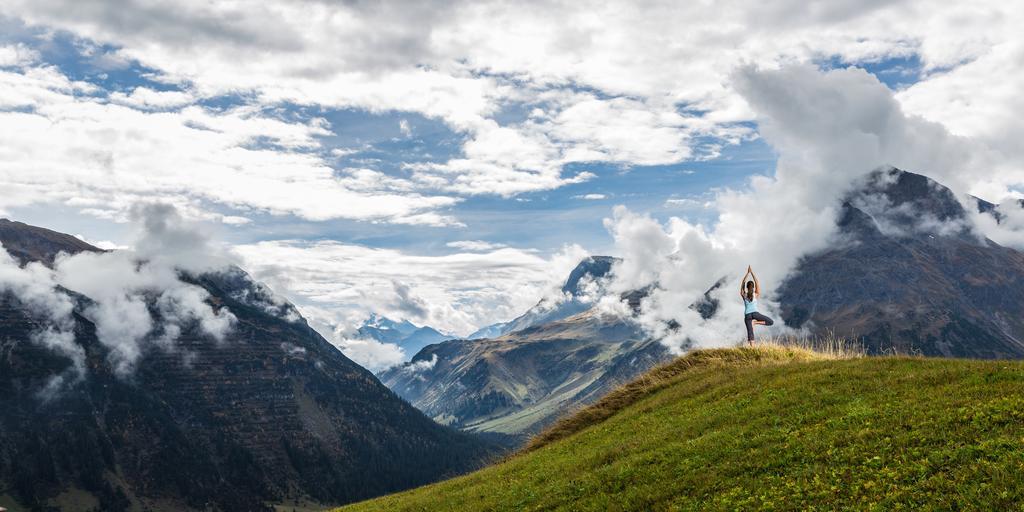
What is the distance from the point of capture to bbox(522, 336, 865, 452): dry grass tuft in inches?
1487

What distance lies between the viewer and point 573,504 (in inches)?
843

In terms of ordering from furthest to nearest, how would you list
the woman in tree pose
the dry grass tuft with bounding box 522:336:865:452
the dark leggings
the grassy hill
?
the dry grass tuft with bounding box 522:336:865:452 < the dark leggings < the woman in tree pose < the grassy hill

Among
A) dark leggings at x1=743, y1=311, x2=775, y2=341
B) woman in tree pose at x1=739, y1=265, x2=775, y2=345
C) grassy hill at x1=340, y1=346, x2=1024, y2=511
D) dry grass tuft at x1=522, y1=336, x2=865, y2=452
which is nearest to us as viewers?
grassy hill at x1=340, y1=346, x2=1024, y2=511

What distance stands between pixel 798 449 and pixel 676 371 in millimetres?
21144

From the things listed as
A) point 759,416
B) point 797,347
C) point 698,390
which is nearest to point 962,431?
point 759,416

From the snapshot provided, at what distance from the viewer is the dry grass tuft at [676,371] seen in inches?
1487

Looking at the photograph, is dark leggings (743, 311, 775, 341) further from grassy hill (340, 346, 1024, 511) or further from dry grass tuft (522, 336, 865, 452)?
grassy hill (340, 346, 1024, 511)

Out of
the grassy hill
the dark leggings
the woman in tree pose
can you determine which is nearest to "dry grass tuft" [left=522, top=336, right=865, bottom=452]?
the dark leggings

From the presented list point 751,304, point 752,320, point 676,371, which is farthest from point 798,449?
point 676,371

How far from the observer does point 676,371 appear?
40.9m

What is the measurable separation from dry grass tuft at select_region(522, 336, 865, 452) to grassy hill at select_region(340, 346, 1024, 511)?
3.82 metres

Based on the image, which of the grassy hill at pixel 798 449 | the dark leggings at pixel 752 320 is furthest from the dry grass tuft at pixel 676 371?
the grassy hill at pixel 798 449

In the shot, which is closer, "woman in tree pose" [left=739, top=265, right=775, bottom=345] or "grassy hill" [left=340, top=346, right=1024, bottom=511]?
"grassy hill" [left=340, top=346, right=1024, bottom=511]

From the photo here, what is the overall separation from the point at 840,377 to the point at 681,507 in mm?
13215
